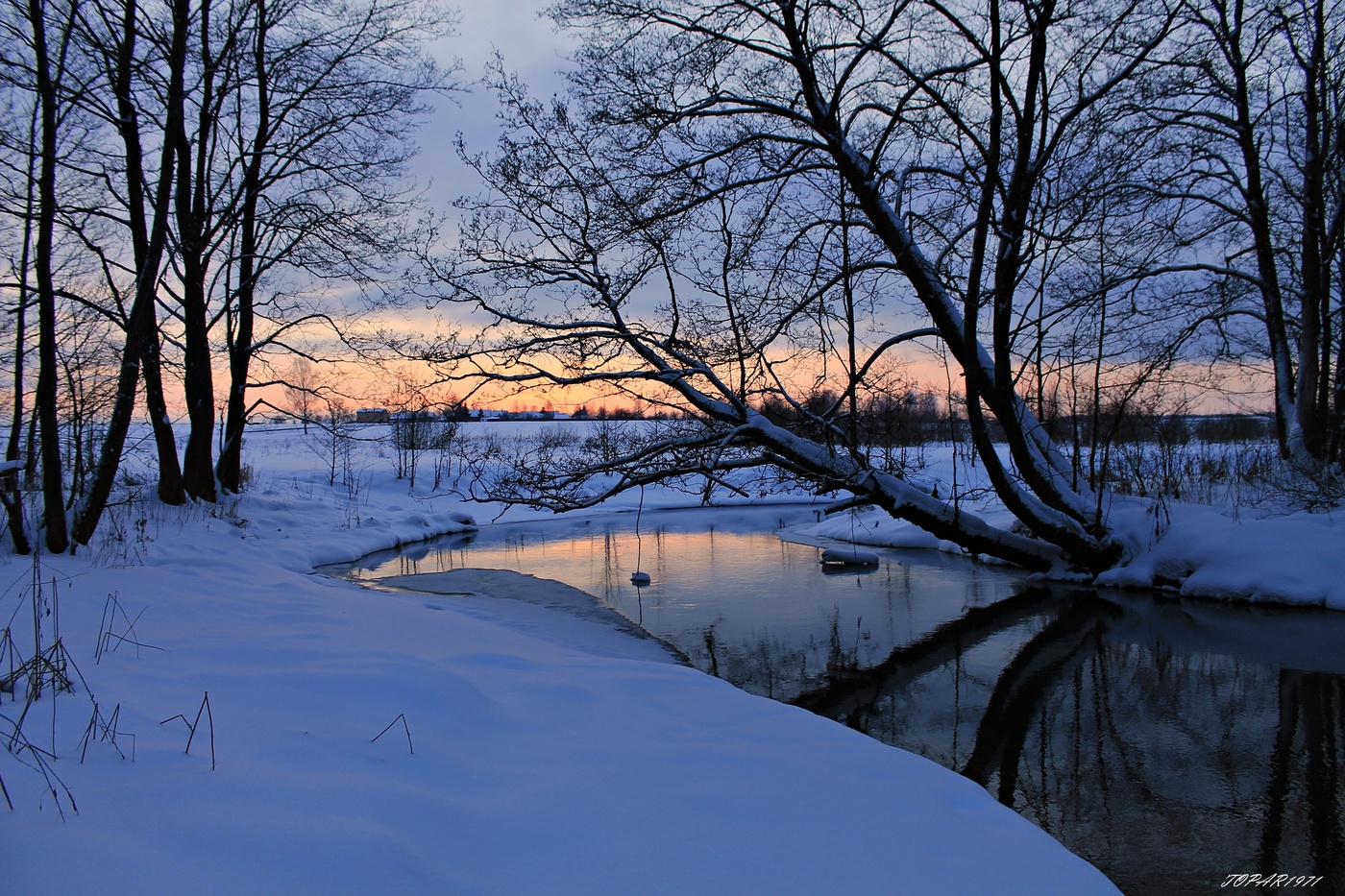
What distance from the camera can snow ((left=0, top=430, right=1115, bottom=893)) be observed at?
2039 mm

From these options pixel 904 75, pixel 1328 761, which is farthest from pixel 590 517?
pixel 1328 761

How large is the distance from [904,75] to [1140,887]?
344 inches

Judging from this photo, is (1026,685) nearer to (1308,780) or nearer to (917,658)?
(917,658)

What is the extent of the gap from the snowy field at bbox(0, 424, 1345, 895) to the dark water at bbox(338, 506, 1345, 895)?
1126 mm

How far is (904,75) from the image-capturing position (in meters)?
8.98

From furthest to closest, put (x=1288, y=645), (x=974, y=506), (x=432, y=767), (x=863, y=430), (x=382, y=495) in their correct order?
(x=382, y=495)
(x=974, y=506)
(x=863, y=430)
(x=1288, y=645)
(x=432, y=767)

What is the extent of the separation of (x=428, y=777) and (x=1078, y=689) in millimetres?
5589

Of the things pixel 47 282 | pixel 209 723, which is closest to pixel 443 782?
pixel 209 723

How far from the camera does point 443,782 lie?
2.72 m

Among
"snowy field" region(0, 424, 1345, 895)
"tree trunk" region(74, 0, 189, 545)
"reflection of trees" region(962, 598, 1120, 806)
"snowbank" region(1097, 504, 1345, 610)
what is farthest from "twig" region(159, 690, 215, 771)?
"snowbank" region(1097, 504, 1345, 610)

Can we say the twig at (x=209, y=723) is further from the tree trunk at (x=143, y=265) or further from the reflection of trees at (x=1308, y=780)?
the tree trunk at (x=143, y=265)

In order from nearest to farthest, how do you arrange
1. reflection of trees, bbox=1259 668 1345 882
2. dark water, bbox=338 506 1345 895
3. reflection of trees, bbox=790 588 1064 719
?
reflection of trees, bbox=1259 668 1345 882
dark water, bbox=338 506 1345 895
reflection of trees, bbox=790 588 1064 719

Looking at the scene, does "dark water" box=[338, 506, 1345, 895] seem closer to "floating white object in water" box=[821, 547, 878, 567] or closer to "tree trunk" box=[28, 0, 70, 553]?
"floating white object in water" box=[821, 547, 878, 567]

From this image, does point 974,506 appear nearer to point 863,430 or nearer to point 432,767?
point 863,430
